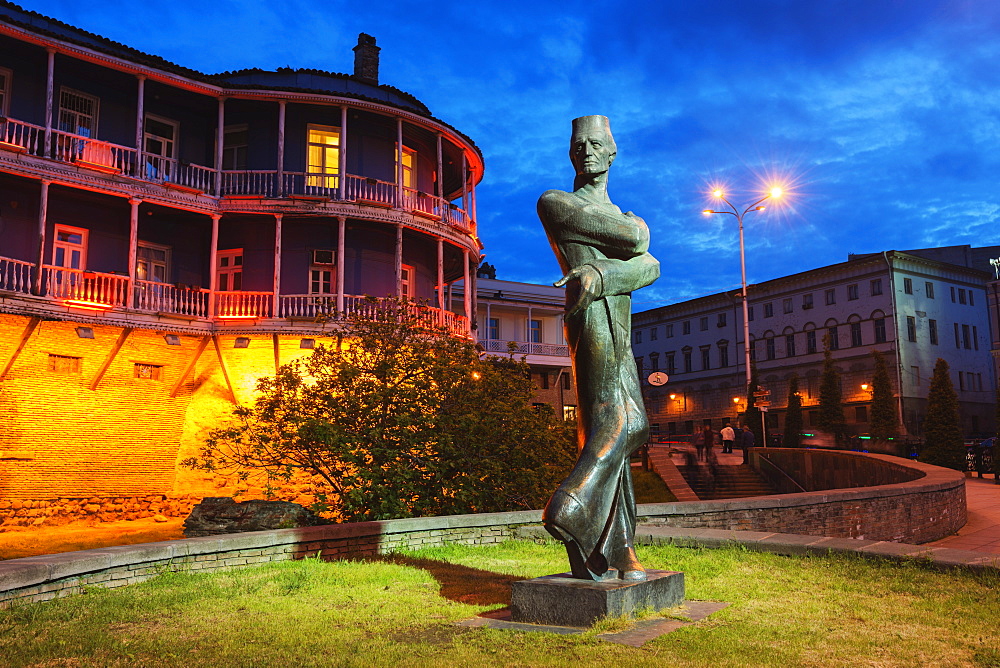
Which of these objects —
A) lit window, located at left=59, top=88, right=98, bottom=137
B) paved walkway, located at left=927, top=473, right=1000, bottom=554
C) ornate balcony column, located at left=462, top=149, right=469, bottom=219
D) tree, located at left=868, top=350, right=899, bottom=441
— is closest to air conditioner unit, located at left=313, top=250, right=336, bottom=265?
ornate balcony column, located at left=462, top=149, right=469, bottom=219

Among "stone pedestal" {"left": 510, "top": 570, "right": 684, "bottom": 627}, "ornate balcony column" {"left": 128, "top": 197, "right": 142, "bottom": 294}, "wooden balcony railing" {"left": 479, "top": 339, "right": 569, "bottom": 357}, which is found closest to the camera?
"stone pedestal" {"left": 510, "top": 570, "right": 684, "bottom": 627}

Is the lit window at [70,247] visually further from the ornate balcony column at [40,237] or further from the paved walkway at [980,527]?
the paved walkway at [980,527]

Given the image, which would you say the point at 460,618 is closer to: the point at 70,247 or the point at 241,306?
the point at 241,306

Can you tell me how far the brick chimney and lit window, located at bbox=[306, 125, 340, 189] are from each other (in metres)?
4.24

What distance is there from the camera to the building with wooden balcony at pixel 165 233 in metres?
19.7

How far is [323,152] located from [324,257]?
10.7 ft

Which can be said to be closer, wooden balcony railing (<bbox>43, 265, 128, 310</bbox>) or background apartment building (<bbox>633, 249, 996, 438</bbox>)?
wooden balcony railing (<bbox>43, 265, 128, 310</bbox>)

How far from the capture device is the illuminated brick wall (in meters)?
19.5

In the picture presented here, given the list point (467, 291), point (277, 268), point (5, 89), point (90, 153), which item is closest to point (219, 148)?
point (90, 153)

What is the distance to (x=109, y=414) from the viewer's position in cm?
2106

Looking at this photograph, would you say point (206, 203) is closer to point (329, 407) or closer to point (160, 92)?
point (160, 92)

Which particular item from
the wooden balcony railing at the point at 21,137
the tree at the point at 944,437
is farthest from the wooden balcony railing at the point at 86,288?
the tree at the point at 944,437

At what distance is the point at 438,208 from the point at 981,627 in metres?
22.1

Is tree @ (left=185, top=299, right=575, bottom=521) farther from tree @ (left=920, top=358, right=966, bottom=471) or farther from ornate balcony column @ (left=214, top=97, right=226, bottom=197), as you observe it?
tree @ (left=920, top=358, right=966, bottom=471)
